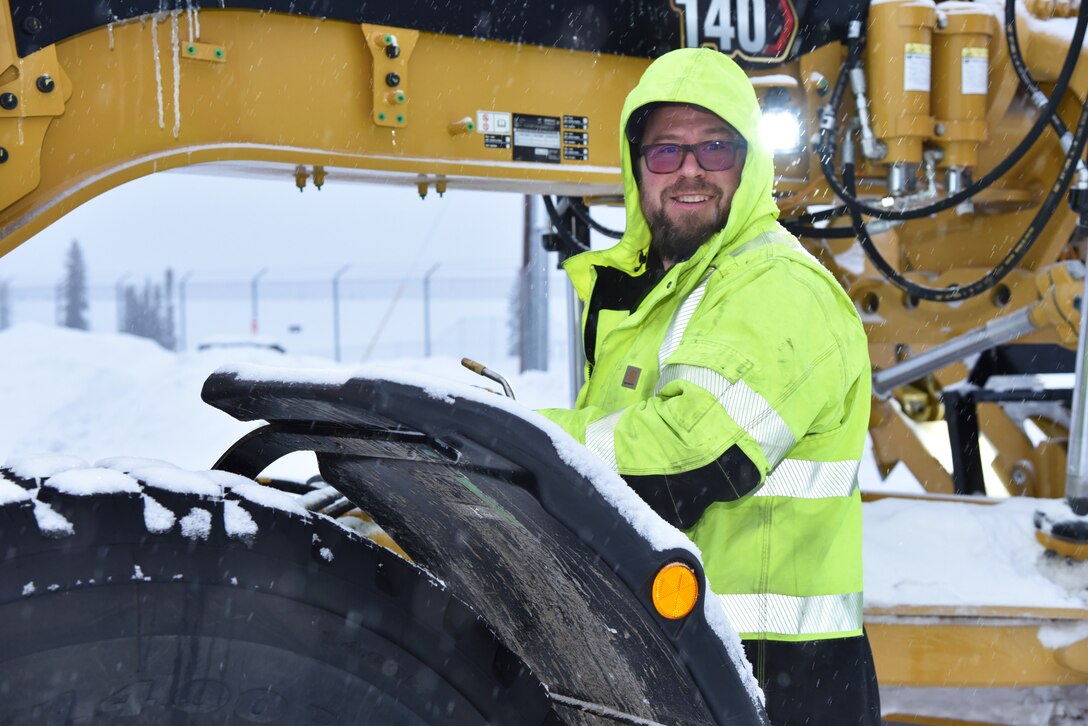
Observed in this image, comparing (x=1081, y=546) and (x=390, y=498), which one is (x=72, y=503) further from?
(x=1081, y=546)

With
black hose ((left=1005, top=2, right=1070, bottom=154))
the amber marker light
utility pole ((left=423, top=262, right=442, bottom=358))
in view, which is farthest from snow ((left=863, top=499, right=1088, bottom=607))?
utility pole ((left=423, top=262, right=442, bottom=358))

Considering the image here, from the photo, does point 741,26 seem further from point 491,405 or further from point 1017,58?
point 491,405

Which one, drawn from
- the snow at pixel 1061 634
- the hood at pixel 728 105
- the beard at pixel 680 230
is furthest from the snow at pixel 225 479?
the snow at pixel 1061 634

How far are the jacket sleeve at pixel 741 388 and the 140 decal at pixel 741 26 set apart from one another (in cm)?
180

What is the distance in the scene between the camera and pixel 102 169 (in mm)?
2779

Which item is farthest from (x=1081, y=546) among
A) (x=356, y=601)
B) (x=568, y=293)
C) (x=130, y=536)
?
(x=130, y=536)

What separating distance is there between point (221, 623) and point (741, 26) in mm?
2941

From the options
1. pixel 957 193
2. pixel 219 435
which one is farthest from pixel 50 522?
pixel 219 435

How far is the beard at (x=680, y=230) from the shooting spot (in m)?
2.30

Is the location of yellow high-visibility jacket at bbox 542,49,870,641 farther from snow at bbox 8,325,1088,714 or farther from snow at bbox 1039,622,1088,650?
snow at bbox 1039,622,1088,650

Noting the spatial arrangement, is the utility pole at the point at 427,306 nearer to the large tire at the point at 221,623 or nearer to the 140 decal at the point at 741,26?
the 140 decal at the point at 741,26

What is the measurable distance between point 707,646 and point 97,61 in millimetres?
2243

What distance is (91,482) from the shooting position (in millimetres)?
1184

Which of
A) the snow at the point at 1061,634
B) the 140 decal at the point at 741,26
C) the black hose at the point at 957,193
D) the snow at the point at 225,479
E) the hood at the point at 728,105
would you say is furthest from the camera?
the black hose at the point at 957,193
